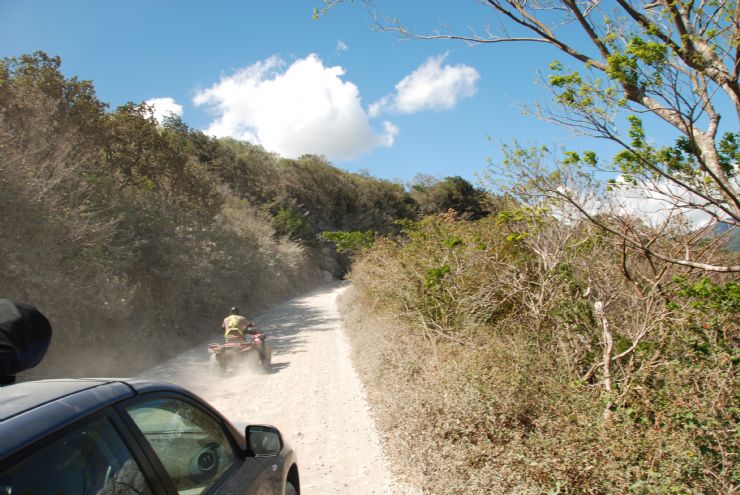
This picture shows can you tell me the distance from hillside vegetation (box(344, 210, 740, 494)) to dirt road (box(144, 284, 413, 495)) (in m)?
0.41

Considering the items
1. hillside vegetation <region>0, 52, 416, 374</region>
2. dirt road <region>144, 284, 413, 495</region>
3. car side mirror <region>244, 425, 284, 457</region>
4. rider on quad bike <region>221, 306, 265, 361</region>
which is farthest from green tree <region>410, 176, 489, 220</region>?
car side mirror <region>244, 425, 284, 457</region>

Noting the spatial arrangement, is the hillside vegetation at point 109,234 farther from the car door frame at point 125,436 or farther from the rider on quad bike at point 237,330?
the car door frame at point 125,436

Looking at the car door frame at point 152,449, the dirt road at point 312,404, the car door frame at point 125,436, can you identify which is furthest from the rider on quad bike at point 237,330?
the car door frame at point 125,436

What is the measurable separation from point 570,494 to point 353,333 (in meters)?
9.11

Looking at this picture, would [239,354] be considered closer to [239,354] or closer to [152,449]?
[239,354]

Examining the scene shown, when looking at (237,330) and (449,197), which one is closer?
(237,330)

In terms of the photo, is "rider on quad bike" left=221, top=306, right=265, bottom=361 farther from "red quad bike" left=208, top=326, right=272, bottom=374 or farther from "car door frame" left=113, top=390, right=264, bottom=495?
"car door frame" left=113, top=390, right=264, bottom=495

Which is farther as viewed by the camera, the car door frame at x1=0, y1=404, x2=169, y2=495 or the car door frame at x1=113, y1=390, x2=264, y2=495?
the car door frame at x1=113, y1=390, x2=264, y2=495

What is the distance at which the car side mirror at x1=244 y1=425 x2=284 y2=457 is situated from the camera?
280 cm

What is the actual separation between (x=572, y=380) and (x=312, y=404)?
3853mm

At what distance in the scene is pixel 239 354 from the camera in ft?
30.7

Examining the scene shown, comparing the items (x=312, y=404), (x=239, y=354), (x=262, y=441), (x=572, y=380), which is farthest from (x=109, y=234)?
(x=572, y=380)

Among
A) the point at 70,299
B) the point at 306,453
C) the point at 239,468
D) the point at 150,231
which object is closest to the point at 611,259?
the point at 306,453

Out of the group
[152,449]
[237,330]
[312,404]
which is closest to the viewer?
[152,449]
